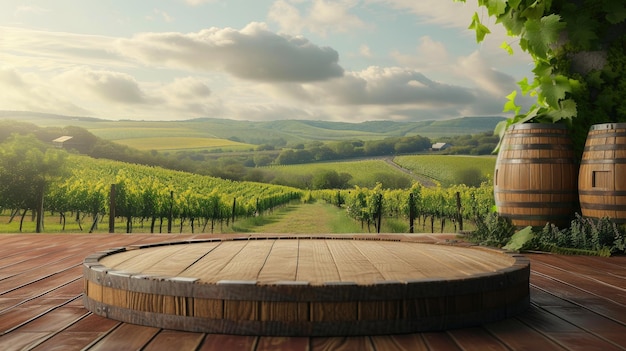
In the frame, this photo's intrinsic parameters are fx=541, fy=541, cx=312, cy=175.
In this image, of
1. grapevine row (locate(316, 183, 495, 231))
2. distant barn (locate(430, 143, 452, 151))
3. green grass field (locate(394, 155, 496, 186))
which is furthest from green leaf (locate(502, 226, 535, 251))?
distant barn (locate(430, 143, 452, 151))

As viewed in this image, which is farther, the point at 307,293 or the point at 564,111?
the point at 564,111

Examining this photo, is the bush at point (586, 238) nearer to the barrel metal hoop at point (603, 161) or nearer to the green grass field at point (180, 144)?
the barrel metal hoop at point (603, 161)

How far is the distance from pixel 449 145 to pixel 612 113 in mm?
33700

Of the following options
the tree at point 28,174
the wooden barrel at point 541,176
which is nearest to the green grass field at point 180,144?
the tree at point 28,174

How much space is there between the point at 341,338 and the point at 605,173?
10.9 feet

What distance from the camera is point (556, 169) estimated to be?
14.1 ft

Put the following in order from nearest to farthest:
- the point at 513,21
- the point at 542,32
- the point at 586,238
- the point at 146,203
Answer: the point at 586,238, the point at 542,32, the point at 513,21, the point at 146,203

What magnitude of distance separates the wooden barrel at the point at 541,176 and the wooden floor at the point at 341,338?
1432 millimetres

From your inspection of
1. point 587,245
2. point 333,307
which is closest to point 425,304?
point 333,307

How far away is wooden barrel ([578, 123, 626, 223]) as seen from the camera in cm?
404

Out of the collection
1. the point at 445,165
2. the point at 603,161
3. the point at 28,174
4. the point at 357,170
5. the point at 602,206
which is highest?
the point at 445,165

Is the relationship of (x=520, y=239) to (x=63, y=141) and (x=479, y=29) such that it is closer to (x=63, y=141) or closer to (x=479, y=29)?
(x=479, y=29)

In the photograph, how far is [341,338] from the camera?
1589mm

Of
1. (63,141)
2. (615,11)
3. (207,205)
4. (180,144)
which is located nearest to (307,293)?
(615,11)
